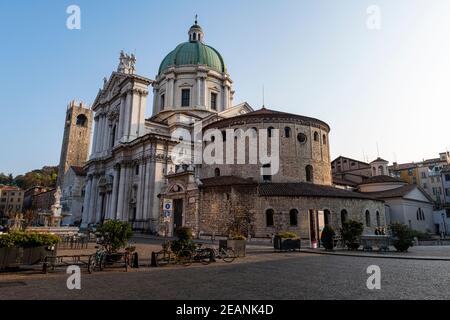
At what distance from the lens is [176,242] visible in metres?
12.6

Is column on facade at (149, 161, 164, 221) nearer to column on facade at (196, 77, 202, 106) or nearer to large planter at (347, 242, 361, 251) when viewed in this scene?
column on facade at (196, 77, 202, 106)

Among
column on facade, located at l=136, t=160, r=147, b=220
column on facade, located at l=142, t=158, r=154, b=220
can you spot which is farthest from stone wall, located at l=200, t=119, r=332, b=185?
column on facade, located at l=136, t=160, r=147, b=220

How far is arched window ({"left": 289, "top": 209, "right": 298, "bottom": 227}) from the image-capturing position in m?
25.3

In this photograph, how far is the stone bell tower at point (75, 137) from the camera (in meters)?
79.7

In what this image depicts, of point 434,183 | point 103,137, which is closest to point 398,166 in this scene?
point 434,183

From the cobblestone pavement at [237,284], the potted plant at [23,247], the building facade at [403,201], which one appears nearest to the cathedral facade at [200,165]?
the potted plant at [23,247]

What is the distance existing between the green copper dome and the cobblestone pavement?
44556 mm

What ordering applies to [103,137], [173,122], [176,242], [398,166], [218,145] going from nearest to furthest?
1. [176,242]
2. [218,145]
3. [173,122]
4. [103,137]
5. [398,166]

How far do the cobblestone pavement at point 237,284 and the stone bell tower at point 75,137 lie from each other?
255 feet

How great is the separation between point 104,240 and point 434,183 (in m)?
62.0

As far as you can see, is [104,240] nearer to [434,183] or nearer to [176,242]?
A: [176,242]

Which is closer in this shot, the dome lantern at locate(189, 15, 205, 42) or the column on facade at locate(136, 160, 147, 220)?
the column on facade at locate(136, 160, 147, 220)

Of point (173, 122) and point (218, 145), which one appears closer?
point (218, 145)
